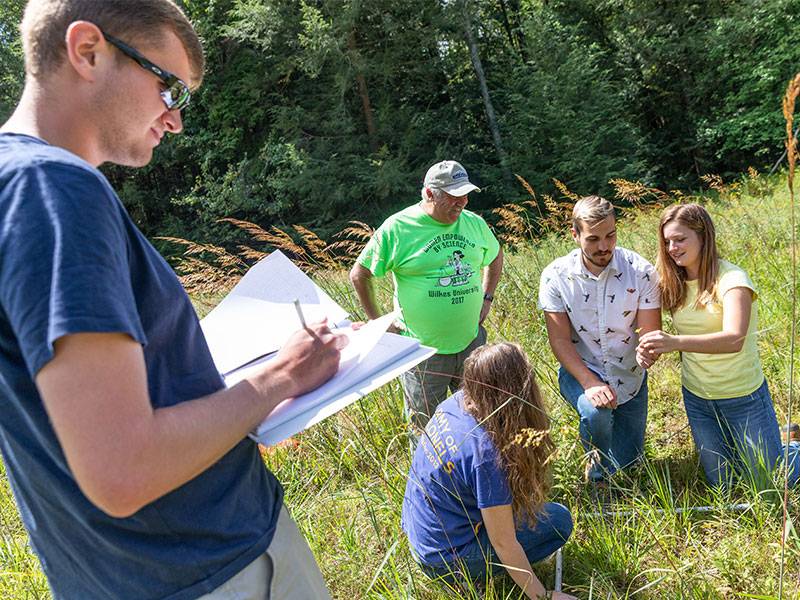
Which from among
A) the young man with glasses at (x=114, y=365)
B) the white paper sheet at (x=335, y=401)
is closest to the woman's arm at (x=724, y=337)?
the white paper sheet at (x=335, y=401)

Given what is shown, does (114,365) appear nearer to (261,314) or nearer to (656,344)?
(261,314)

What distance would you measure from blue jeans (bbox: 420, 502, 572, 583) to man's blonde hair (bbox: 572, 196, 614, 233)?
139 cm

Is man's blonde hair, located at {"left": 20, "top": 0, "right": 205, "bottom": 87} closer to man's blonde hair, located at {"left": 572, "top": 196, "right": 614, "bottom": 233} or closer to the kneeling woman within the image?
the kneeling woman

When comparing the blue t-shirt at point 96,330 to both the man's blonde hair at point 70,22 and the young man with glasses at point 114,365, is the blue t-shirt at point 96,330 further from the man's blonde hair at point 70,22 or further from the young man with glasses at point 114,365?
the man's blonde hair at point 70,22

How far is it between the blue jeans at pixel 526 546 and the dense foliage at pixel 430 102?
1386 centimetres

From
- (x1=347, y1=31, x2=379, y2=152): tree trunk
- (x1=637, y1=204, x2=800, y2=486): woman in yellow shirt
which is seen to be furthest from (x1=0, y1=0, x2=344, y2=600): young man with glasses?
(x1=347, y1=31, x2=379, y2=152): tree trunk

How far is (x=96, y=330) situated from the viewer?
26.9 inches

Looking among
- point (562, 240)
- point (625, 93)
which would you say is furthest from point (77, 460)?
point (625, 93)

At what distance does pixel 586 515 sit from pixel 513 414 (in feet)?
2.01

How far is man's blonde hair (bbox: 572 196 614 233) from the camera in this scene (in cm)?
294

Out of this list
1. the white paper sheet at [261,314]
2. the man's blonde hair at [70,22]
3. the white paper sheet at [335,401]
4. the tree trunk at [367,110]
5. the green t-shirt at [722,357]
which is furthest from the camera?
the tree trunk at [367,110]

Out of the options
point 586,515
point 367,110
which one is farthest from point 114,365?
point 367,110

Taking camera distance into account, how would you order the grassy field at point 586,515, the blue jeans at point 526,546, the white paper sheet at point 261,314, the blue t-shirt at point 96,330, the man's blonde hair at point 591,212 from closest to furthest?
the blue t-shirt at point 96,330, the white paper sheet at point 261,314, the grassy field at point 586,515, the blue jeans at point 526,546, the man's blonde hair at point 591,212

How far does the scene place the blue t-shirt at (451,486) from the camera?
2.16 metres
